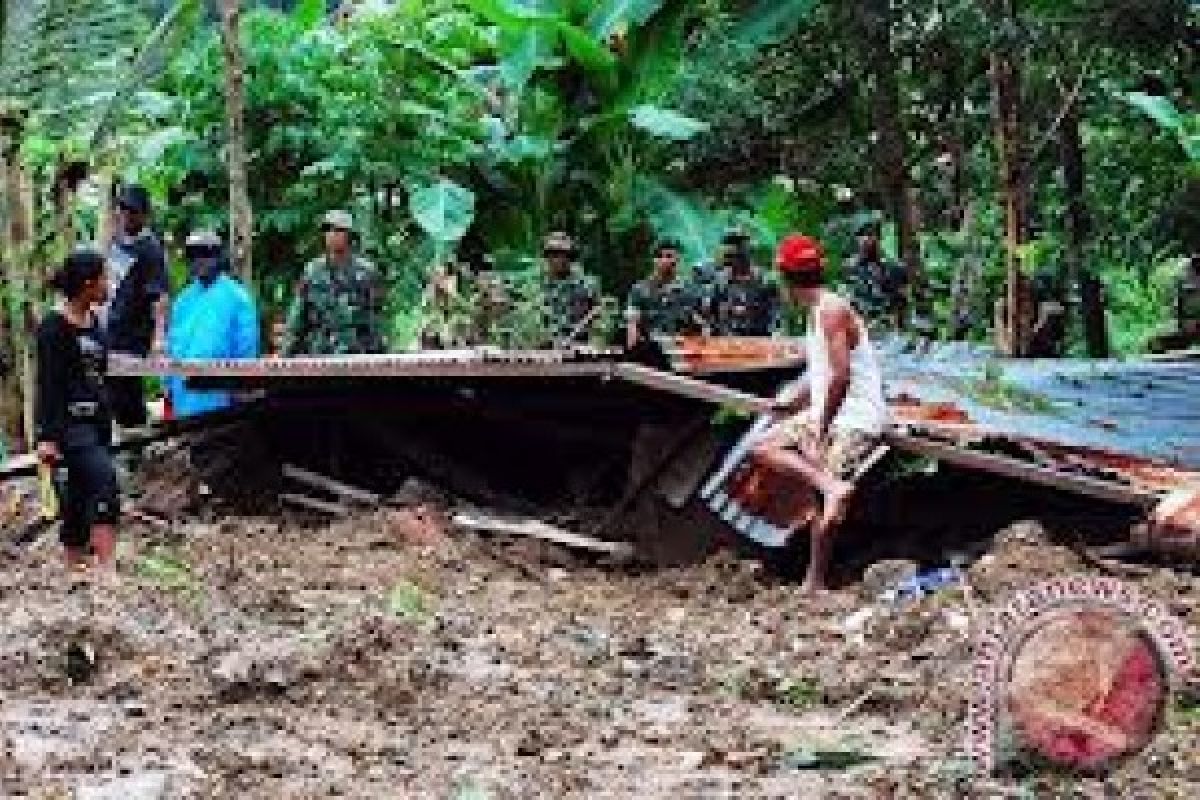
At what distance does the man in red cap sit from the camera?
9.35 metres

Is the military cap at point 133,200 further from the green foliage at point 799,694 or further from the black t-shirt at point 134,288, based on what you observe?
the green foliage at point 799,694

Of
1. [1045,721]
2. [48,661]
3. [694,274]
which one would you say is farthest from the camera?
[694,274]

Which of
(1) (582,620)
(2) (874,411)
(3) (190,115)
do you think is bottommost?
(1) (582,620)

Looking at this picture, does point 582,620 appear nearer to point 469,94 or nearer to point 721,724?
point 721,724

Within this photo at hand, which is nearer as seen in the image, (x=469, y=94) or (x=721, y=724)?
(x=721, y=724)

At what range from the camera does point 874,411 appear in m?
9.53

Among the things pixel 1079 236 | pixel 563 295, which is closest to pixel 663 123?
pixel 563 295

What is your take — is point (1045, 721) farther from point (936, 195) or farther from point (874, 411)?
point (936, 195)

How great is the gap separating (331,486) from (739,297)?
4.34m

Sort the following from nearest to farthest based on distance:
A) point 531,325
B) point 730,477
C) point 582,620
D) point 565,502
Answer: point 582,620
point 730,477
point 565,502
point 531,325

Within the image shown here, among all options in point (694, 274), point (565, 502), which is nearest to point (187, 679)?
point (565, 502)

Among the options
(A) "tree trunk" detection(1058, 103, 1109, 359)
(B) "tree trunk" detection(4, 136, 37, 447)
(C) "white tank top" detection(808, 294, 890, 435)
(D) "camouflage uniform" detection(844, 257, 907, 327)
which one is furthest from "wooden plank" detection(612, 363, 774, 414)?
(A) "tree trunk" detection(1058, 103, 1109, 359)

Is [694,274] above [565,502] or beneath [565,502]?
above

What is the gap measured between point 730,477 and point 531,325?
4560 millimetres
